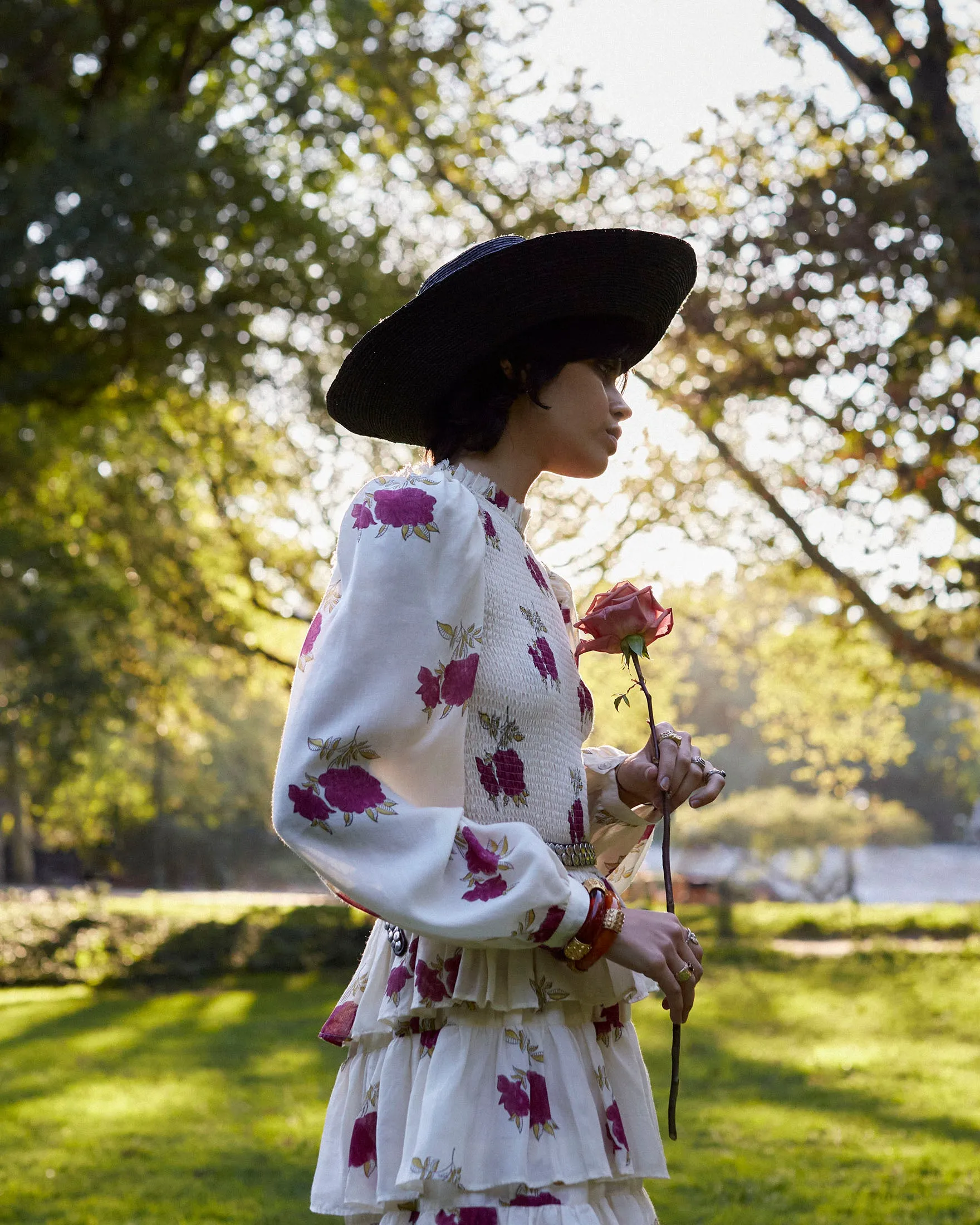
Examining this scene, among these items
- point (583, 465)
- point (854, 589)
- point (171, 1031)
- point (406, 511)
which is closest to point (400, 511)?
Result: point (406, 511)

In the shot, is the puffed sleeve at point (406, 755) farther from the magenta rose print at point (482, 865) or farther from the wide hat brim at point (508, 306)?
the wide hat brim at point (508, 306)

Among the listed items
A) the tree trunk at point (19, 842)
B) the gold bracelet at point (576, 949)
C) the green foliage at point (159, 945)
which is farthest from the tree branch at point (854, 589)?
the tree trunk at point (19, 842)

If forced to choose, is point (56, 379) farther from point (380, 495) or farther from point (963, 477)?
point (380, 495)

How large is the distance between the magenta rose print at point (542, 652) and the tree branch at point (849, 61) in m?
7.48

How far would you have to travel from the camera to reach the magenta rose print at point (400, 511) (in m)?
1.67

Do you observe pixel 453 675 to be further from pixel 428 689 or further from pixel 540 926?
pixel 540 926

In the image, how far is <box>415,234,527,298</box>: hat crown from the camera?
185 cm

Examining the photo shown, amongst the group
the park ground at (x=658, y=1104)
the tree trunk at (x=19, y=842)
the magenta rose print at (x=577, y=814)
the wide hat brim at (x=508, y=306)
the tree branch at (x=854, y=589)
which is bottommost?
the park ground at (x=658, y=1104)

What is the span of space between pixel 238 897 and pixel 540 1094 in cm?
2692

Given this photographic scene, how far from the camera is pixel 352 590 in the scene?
64.1 inches

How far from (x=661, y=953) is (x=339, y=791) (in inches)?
17.9

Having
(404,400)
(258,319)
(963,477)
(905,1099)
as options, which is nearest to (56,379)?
(258,319)

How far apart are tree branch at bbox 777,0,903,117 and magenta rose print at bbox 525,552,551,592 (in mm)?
7336

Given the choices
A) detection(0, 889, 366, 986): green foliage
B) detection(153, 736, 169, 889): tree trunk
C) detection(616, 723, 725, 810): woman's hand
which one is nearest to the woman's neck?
detection(616, 723, 725, 810): woman's hand
